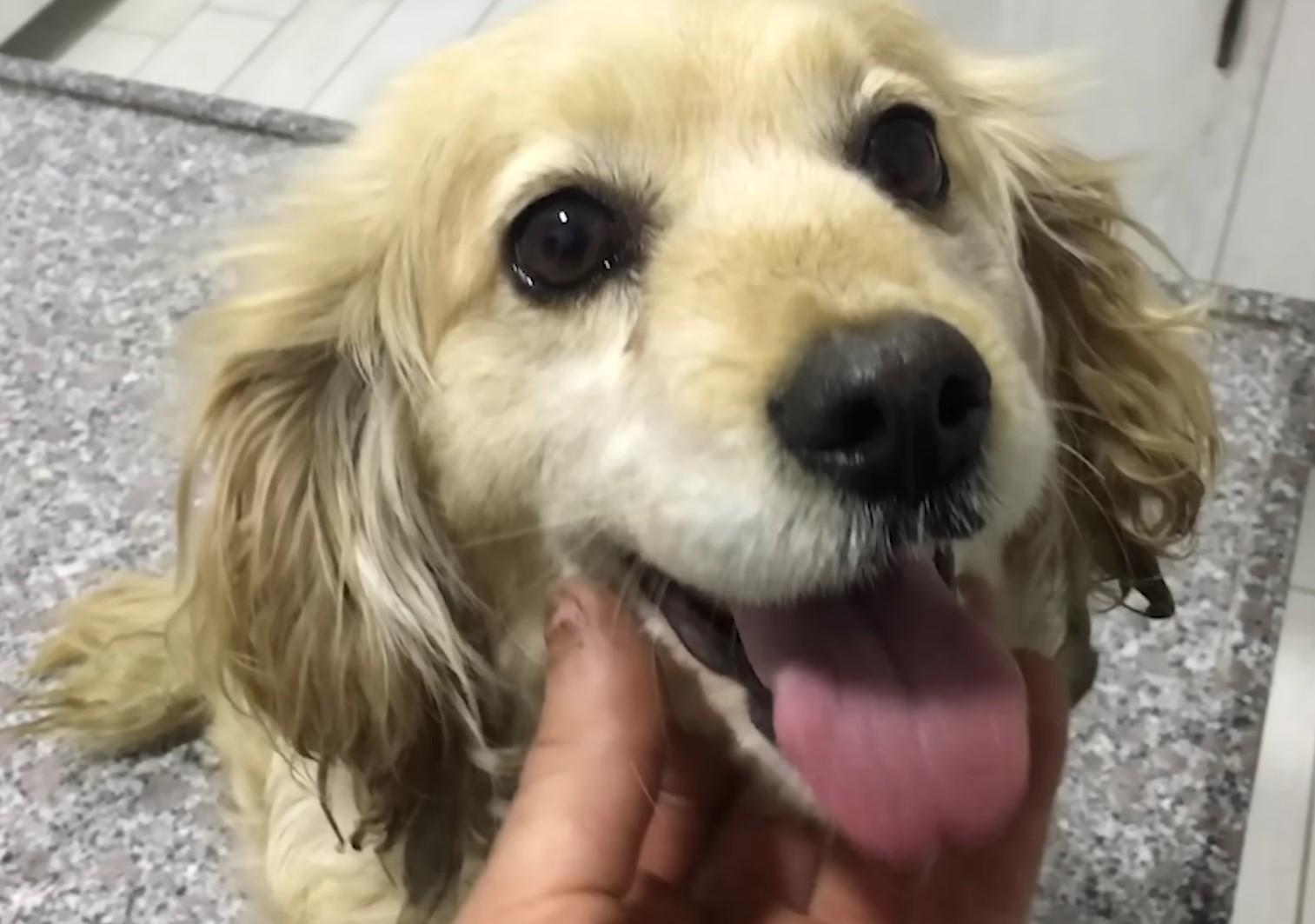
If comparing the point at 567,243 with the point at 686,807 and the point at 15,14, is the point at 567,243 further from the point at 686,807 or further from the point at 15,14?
the point at 15,14

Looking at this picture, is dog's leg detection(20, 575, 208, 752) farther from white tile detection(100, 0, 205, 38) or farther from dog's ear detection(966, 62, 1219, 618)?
white tile detection(100, 0, 205, 38)

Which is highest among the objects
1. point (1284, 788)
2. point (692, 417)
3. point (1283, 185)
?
point (692, 417)

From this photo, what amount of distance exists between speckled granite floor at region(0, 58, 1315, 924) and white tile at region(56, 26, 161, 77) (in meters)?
0.16

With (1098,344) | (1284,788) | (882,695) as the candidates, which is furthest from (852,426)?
(1284,788)

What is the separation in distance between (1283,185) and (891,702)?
153 cm

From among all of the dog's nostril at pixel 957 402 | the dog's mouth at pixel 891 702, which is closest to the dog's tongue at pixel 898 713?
the dog's mouth at pixel 891 702

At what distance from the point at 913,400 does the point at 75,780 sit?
995 millimetres

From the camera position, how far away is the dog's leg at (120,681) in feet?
4.72

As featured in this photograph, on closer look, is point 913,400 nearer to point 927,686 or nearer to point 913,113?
point 927,686

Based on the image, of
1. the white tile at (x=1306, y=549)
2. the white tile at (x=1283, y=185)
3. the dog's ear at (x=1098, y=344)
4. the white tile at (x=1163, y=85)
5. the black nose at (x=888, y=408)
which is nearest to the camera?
the black nose at (x=888, y=408)

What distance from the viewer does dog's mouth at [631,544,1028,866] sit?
2.63 ft

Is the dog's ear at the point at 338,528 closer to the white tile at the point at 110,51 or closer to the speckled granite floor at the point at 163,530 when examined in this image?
the speckled granite floor at the point at 163,530

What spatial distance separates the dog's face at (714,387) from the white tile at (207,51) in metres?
1.32

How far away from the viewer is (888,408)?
749mm
